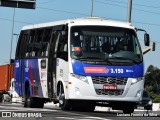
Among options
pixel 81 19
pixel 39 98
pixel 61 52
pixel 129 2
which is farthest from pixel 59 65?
pixel 129 2

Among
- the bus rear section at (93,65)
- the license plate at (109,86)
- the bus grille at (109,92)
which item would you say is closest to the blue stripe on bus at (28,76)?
the bus rear section at (93,65)

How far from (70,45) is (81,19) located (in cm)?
135

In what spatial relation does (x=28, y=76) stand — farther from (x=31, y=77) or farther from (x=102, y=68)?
(x=102, y=68)

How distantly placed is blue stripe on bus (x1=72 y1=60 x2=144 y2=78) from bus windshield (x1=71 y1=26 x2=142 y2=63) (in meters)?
0.23

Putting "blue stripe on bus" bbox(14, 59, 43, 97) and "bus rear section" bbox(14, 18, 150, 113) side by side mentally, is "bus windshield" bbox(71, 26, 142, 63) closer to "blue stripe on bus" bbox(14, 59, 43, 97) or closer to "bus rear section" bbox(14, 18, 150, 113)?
"bus rear section" bbox(14, 18, 150, 113)

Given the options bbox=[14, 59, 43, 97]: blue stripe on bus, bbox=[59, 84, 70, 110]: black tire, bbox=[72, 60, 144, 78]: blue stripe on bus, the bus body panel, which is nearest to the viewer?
bbox=[72, 60, 144, 78]: blue stripe on bus

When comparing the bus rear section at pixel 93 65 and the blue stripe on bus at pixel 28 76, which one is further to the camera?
the blue stripe on bus at pixel 28 76

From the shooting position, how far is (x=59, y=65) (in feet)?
61.3

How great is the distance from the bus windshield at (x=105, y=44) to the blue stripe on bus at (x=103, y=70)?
23 centimetres

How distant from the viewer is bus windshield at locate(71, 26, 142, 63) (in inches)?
706

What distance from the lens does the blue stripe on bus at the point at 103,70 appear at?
58.1 ft

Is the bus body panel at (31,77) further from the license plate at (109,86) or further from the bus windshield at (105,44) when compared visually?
the license plate at (109,86)

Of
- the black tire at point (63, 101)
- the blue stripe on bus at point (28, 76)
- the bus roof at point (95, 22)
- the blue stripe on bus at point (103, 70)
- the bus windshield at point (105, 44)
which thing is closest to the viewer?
the blue stripe on bus at point (103, 70)

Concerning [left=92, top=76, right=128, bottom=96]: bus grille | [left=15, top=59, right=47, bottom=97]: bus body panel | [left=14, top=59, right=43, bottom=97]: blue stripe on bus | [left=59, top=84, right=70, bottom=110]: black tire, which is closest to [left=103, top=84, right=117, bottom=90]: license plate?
[left=92, top=76, right=128, bottom=96]: bus grille
